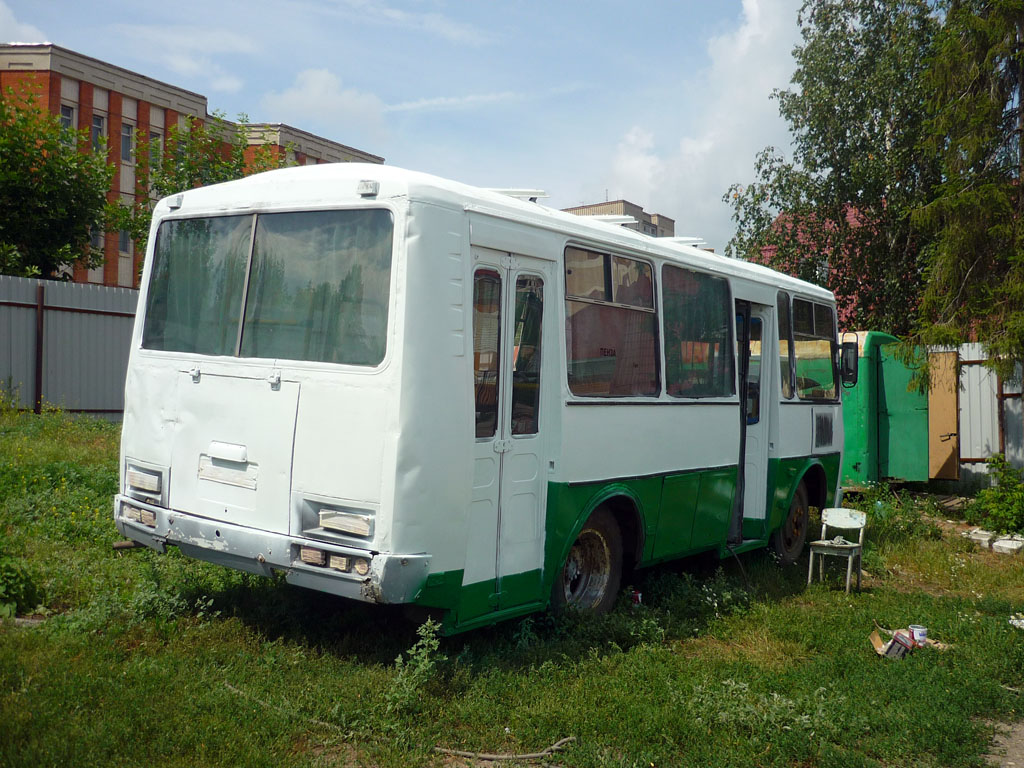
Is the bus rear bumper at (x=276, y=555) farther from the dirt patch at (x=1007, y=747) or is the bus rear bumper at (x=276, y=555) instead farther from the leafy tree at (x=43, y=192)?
the leafy tree at (x=43, y=192)

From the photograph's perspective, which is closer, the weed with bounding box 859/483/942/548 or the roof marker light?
the roof marker light

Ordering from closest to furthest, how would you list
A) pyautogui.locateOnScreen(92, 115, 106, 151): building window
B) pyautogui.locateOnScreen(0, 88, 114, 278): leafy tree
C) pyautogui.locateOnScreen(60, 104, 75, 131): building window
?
pyautogui.locateOnScreen(0, 88, 114, 278): leafy tree, pyautogui.locateOnScreen(60, 104, 75, 131): building window, pyautogui.locateOnScreen(92, 115, 106, 151): building window

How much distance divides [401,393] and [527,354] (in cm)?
125

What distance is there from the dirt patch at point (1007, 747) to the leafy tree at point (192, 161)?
15.8 metres

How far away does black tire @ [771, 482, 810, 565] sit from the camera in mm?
9922

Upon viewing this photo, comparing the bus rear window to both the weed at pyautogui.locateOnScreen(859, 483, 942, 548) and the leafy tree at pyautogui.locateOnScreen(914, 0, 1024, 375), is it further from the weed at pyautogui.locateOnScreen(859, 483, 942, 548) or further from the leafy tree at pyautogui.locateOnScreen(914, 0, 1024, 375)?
the leafy tree at pyautogui.locateOnScreen(914, 0, 1024, 375)

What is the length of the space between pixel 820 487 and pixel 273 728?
7907mm

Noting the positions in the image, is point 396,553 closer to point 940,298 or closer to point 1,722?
point 1,722


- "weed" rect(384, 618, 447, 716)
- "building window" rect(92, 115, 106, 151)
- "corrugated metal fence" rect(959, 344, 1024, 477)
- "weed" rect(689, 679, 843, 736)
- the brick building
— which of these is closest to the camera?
"weed" rect(384, 618, 447, 716)

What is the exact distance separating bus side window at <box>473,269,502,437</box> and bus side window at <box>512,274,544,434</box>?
188 millimetres

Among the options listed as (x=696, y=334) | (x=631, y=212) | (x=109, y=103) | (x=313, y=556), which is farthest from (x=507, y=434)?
(x=631, y=212)

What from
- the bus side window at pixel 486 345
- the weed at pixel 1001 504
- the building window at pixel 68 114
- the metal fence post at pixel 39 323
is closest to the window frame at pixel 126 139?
the building window at pixel 68 114

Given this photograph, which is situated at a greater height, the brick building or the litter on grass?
the brick building

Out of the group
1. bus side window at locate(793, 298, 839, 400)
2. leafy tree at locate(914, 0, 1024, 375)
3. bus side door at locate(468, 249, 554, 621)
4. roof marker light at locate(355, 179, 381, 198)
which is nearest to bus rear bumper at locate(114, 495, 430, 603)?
bus side door at locate(468, 249, 554, 621)
